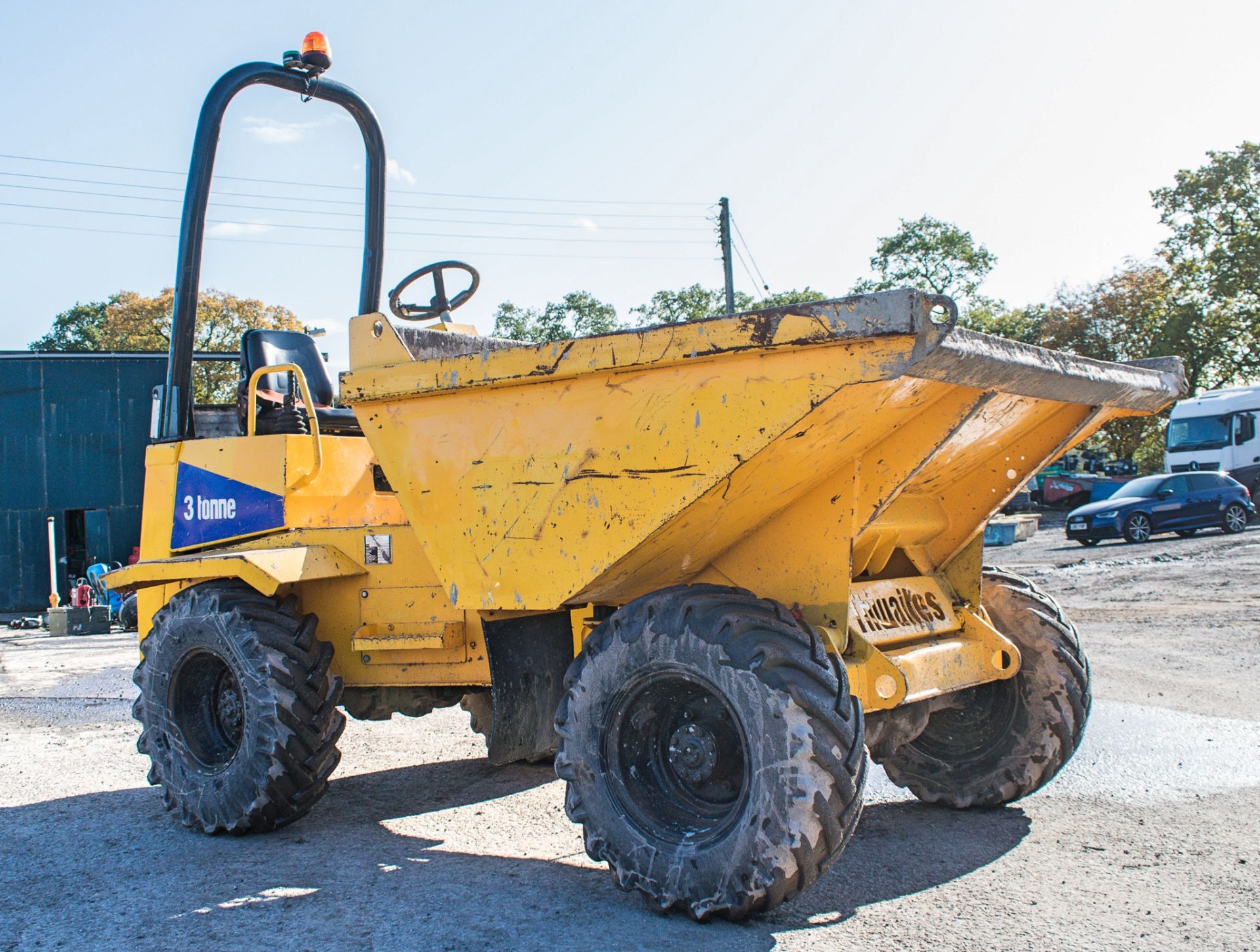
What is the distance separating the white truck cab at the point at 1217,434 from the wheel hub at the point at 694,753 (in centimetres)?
2551

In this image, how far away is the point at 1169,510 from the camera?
70.0 feet

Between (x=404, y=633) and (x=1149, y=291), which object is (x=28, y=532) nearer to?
(x=404, y=633)

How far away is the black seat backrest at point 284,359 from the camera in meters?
5.63

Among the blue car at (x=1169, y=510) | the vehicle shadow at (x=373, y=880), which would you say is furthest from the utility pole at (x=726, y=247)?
the vehicle shadow at (x=373, y=880)

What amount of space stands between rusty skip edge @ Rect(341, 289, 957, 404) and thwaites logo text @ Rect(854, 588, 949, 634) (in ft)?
4.55

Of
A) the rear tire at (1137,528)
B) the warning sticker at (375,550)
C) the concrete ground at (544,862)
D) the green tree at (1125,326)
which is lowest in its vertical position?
the concrete ground at (544,862)

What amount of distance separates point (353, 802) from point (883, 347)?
370cm

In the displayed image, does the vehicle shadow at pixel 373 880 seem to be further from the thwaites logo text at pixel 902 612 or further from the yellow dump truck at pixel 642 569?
the thwaites logo text at pixel 902 612

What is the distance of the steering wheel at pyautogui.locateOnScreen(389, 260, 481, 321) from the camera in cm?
558

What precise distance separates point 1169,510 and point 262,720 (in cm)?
2059

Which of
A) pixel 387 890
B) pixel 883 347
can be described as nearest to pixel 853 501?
pixel 883 347

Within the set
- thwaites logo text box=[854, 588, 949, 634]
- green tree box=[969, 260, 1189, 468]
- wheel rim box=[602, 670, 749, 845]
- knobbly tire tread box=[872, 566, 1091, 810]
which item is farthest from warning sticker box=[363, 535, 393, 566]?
green tree box=[969, 260, 1189, 468]

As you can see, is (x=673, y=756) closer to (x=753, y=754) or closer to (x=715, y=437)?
(x=753, y=754)

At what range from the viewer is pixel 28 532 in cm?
2139
